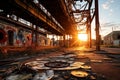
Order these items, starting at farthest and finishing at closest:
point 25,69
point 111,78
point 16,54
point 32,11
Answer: point 16,54 → point 32,11 → point 25,69 → point 111,78

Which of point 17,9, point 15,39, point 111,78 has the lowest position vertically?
point 111,78

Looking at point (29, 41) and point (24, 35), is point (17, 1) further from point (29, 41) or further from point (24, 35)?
point (29, 41)

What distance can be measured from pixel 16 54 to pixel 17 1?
179 inches

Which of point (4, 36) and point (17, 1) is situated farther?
point (4, 36)

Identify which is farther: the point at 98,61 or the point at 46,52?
the point at 46,52

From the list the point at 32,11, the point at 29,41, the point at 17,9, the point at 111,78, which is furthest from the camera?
the point at 29,41

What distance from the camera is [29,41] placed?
23984 mm

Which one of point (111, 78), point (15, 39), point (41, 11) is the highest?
point (41, 11)

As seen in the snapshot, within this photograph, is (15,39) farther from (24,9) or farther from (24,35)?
(24,9)

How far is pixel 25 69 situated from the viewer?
3.78 m

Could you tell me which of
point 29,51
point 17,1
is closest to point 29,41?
point 29,51

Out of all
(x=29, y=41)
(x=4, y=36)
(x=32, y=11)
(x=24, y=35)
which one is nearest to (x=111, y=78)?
(x=32, y=11)

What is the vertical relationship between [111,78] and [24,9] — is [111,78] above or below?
below

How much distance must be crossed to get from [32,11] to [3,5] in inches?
78.8
